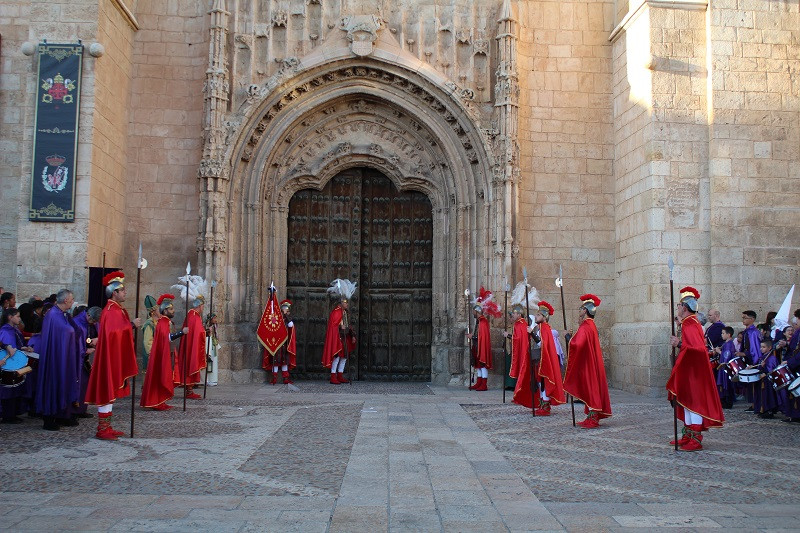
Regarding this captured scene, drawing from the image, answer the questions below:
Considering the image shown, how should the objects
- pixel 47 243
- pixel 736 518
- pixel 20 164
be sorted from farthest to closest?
1. pixel 20 164
2. pixel 47 243
3. pixel 736 518

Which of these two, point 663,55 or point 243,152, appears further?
point 243,152

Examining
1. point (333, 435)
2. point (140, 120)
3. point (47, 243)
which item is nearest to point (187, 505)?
point (333, 435)

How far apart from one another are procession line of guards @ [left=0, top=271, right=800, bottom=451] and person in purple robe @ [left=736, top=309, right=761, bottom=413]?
0.06 ft

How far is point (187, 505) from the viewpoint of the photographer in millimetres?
5277

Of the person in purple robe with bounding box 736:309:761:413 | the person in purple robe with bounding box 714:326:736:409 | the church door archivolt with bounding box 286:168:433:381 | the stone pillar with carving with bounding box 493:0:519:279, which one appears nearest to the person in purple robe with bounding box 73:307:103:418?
the church door archivolt with bounding box 286:168:433:381

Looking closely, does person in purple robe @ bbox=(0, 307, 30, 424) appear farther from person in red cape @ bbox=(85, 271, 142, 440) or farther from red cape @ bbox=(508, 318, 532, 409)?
red cape @ bbox=(508, 318, 532, 409)

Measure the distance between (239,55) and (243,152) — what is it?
2.08 meters

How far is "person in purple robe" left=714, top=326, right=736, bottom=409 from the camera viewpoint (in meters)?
12.1

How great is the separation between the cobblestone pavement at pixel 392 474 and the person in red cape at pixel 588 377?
353mm

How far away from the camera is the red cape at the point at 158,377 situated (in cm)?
1081

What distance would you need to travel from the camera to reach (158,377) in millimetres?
10883

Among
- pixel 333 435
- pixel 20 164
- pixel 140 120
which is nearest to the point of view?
pixel 333 435

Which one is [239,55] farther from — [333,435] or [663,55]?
[333,435]

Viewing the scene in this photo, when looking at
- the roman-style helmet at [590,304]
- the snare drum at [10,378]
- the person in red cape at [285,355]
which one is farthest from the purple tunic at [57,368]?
the roman-style helmet at [590,304]
